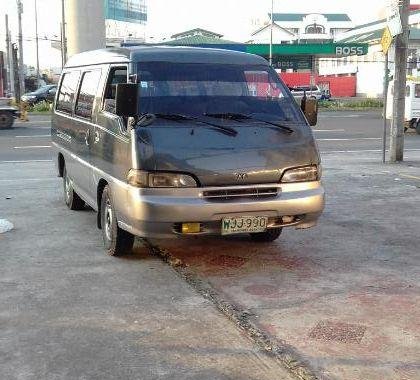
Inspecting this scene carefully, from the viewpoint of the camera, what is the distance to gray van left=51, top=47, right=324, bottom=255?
520 cm

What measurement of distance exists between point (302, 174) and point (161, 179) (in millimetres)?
1310

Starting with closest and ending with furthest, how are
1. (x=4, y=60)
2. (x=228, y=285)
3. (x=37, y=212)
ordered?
(x=228, y=285), (x=37, y=212), (x=4, y=60)

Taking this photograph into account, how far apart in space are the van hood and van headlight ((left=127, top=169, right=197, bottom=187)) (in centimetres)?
5

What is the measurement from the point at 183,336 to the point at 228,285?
3.66ft

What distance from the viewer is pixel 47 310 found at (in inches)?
178

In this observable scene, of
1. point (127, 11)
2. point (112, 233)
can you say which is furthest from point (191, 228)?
point (127, 11)

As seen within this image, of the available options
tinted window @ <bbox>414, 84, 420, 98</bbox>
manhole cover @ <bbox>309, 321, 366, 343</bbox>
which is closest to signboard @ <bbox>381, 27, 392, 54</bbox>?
manhole cover @ <bbox>309, 321, 366, 343</bbox>

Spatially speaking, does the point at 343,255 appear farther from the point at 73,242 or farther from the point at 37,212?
the point at 37,212

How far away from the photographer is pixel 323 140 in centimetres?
1972

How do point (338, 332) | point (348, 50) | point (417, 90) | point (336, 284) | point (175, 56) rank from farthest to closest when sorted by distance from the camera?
point (348, 50) → point (417, 90) → point (175, 56) → point (336, 284) → point (338, 332)

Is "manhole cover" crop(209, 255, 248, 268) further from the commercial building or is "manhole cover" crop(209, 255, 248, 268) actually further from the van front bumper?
the commercial building

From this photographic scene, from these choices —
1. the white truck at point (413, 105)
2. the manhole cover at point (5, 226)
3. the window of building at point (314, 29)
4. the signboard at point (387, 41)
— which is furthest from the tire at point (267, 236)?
the window of building at point (314, 29)

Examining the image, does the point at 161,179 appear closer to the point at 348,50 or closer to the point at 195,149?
the point at 195,149

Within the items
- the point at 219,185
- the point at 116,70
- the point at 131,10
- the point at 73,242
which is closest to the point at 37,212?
the point at 73,242
